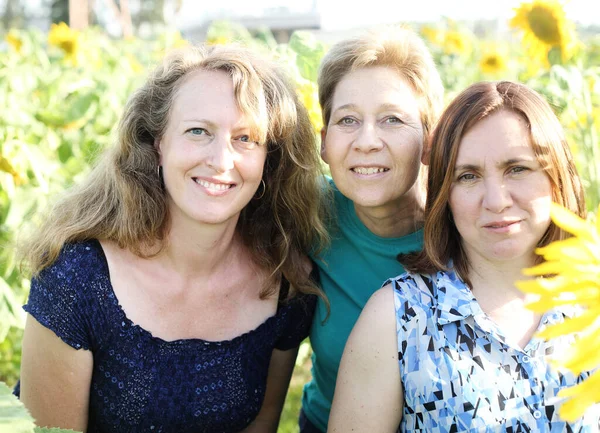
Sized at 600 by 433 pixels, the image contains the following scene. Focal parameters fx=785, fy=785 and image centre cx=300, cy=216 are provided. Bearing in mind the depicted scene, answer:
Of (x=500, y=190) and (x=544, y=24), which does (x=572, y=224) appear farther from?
(x=544, y=24)

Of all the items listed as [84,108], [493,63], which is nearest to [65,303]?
[84,108]

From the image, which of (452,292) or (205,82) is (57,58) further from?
(452,292)

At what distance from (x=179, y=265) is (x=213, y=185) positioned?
28cm

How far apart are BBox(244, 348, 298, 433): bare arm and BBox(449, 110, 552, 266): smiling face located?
2.46ft

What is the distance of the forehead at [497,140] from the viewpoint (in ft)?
4.99

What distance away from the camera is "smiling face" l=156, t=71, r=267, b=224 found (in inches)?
71.5

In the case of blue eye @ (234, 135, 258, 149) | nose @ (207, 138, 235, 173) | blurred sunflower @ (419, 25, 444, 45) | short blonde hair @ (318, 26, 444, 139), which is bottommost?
nose @ (207, 138, 235, 173)

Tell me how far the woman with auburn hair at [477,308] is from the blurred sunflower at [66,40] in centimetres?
342

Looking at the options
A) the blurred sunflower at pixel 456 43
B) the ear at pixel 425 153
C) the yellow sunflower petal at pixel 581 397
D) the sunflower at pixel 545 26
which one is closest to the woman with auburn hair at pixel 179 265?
the ear at pixel 425 153

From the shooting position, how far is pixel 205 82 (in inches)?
74.1

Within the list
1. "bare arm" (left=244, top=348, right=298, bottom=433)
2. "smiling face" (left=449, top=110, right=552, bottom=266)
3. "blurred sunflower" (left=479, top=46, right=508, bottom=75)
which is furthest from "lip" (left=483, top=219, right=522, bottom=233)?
"blurred sunflower" (left=479, top=46, right=508, bottom=75)

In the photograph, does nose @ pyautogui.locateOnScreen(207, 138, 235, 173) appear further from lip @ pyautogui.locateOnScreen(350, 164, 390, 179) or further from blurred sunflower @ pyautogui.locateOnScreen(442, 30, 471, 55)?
blurred sunflower @ pyautogui.locateOnScreen(442, 30, 471, 55)

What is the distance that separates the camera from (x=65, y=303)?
1839 mm

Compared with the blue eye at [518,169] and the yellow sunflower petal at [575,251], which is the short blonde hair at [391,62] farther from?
the yellow sunflower petal at [575,251]
